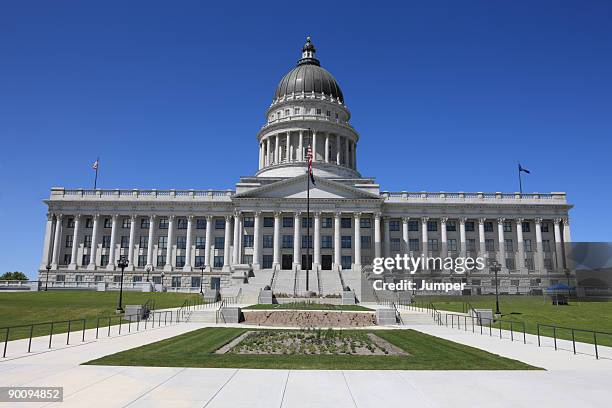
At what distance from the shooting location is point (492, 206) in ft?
273

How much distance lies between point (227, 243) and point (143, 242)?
16.0 m

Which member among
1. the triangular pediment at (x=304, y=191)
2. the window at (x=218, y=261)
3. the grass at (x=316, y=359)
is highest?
the triangular pediment at (x=304, y=191)

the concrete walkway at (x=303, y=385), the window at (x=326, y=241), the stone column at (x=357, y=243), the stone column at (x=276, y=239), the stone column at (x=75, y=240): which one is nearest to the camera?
the concrete walkway at (x=303, y=385)

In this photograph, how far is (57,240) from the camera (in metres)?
83.7

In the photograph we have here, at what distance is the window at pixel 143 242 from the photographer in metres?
84.3

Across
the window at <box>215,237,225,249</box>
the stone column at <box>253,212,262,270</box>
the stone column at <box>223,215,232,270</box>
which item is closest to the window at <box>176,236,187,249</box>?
the window at <box>215,237,225,249</box>

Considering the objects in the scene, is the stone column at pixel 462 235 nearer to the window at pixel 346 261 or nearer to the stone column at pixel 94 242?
the window at pixel 346 261

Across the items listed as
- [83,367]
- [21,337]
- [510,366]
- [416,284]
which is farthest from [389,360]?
[416,284]

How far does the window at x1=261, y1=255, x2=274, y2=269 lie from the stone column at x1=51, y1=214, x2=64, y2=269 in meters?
37.9

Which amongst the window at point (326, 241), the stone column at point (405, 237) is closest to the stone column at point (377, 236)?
the stone column at point (405, 237)

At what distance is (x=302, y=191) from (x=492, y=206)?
3511 centimetres

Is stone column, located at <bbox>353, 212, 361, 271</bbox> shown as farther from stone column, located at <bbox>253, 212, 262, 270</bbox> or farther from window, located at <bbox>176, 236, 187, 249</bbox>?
window, located at <bbox>176, 236, 187, 249</bbox>

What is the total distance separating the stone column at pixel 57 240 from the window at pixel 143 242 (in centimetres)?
1469

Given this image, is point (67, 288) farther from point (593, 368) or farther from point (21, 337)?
point (593, 368)
